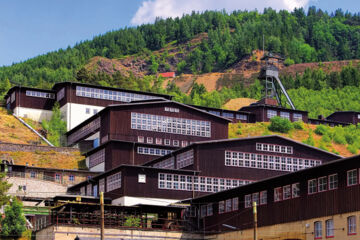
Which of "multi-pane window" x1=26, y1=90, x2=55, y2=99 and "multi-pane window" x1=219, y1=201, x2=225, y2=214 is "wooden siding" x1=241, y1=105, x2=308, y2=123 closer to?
"multi-pane window" x1=26, y1=90, x2=55, y2=99

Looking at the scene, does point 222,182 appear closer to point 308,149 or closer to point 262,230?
point 308,149

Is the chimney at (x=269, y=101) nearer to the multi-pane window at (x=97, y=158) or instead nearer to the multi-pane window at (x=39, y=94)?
the multi-pane window at (x=39, y=94)

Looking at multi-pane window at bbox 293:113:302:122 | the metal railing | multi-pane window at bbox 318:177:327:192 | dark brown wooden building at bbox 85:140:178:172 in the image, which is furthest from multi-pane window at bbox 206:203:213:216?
multi-pane window at bbox 293:113:302:122

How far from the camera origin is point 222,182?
67.9m

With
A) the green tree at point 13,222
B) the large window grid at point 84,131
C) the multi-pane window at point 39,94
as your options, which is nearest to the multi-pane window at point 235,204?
the green tree at point 13,222

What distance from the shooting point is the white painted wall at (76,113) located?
332 feet

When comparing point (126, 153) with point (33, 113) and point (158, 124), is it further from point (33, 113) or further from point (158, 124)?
point (33, 113)

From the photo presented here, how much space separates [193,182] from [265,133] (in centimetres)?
4431

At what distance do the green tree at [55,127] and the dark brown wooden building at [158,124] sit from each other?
12.8m

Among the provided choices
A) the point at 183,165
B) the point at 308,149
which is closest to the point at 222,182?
the point at 183,165

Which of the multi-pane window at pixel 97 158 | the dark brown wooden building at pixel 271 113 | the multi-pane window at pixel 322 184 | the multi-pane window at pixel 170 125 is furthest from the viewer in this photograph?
the dark brown wooden building at pixel 271 113

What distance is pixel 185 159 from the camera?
6938 cm

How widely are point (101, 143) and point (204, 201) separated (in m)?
28.3

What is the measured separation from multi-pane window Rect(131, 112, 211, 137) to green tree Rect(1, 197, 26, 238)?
28864mm
